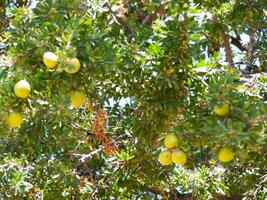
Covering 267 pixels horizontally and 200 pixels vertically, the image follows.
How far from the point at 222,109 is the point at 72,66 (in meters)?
0.65

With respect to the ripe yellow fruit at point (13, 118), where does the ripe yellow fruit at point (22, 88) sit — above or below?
above

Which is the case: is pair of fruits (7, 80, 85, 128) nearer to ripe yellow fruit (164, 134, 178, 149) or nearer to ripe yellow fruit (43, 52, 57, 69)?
ripe yellow fruit (43, 52, 57, 69)

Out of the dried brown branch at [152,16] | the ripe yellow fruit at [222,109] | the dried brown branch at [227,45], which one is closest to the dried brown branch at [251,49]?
the dried brown branch at [227,45]

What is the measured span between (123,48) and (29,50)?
16.8 inches

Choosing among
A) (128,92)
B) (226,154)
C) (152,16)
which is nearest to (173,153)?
(226,154)

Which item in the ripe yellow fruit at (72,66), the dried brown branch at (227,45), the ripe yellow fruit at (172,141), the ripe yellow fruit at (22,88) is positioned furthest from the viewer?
the dried brown branch at (227,45)

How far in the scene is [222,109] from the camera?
228cm

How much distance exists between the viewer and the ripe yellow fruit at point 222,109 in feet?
7.47

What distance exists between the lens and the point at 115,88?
9.96ft

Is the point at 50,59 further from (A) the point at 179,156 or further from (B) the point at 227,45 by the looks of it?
(B) the point at 227,45

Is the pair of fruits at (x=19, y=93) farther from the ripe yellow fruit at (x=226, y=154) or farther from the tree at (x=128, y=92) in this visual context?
the ripe yellow fruit at (x=226, y=154)

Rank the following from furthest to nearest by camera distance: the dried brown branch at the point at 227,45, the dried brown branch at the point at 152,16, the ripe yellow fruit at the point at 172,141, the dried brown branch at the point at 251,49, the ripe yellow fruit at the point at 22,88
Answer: the dried brown branch at the point at 251,49, the dried brown branch at the point at 227,45, the dried brown branch at the point at 152,16, the ripe yellow fruit at the point at 172,141, the ripe yellow fruit at the point at 22,88

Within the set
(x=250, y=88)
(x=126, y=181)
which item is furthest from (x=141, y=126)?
(x=126, y=181)

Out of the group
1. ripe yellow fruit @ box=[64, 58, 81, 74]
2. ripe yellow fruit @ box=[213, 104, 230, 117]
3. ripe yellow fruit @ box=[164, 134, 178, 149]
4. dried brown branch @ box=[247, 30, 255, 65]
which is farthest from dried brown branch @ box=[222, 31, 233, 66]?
ripe yellow fruit @ box=[64, 58, 81, 74]
